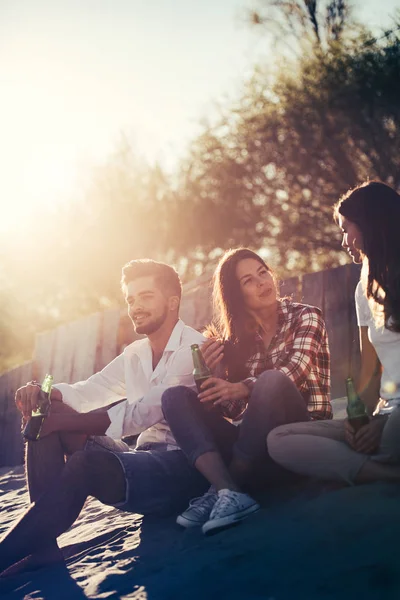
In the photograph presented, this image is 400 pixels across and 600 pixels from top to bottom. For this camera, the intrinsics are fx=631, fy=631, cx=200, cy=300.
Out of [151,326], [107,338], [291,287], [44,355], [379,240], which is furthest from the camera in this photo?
[44,355]

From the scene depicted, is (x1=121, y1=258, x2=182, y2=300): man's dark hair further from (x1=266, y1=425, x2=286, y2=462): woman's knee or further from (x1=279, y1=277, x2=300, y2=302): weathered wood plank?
(x1=279, y1=277, x2=300, y2=302): weathered wood plank

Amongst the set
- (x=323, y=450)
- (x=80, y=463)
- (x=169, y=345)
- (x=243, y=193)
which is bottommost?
(x=323, y=450)

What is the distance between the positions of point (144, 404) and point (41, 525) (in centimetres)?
79

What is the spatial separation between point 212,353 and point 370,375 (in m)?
0.79

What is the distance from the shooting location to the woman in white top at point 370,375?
8.59ft

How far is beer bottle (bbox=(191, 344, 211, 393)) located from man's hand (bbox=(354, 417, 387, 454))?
770 millimetres

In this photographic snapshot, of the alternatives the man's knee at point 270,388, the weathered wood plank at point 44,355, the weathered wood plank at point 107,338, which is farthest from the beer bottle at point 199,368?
the weathered wood plank at point 44,355

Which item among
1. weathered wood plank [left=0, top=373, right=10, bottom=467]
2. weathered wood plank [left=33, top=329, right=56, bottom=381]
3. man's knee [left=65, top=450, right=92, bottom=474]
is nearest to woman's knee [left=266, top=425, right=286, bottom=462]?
man's knee [left=65, top=450, right=92, bottom=474]

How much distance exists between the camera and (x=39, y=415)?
122 inches

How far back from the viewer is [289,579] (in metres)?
1.91

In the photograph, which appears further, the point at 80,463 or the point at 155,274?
the point at 155,274

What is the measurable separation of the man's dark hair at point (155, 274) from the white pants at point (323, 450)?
1.31 metres

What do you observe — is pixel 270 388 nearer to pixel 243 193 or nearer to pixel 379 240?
pixel 379 240

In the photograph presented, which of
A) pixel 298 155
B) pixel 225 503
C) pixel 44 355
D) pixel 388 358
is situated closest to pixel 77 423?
pixel 225 503
